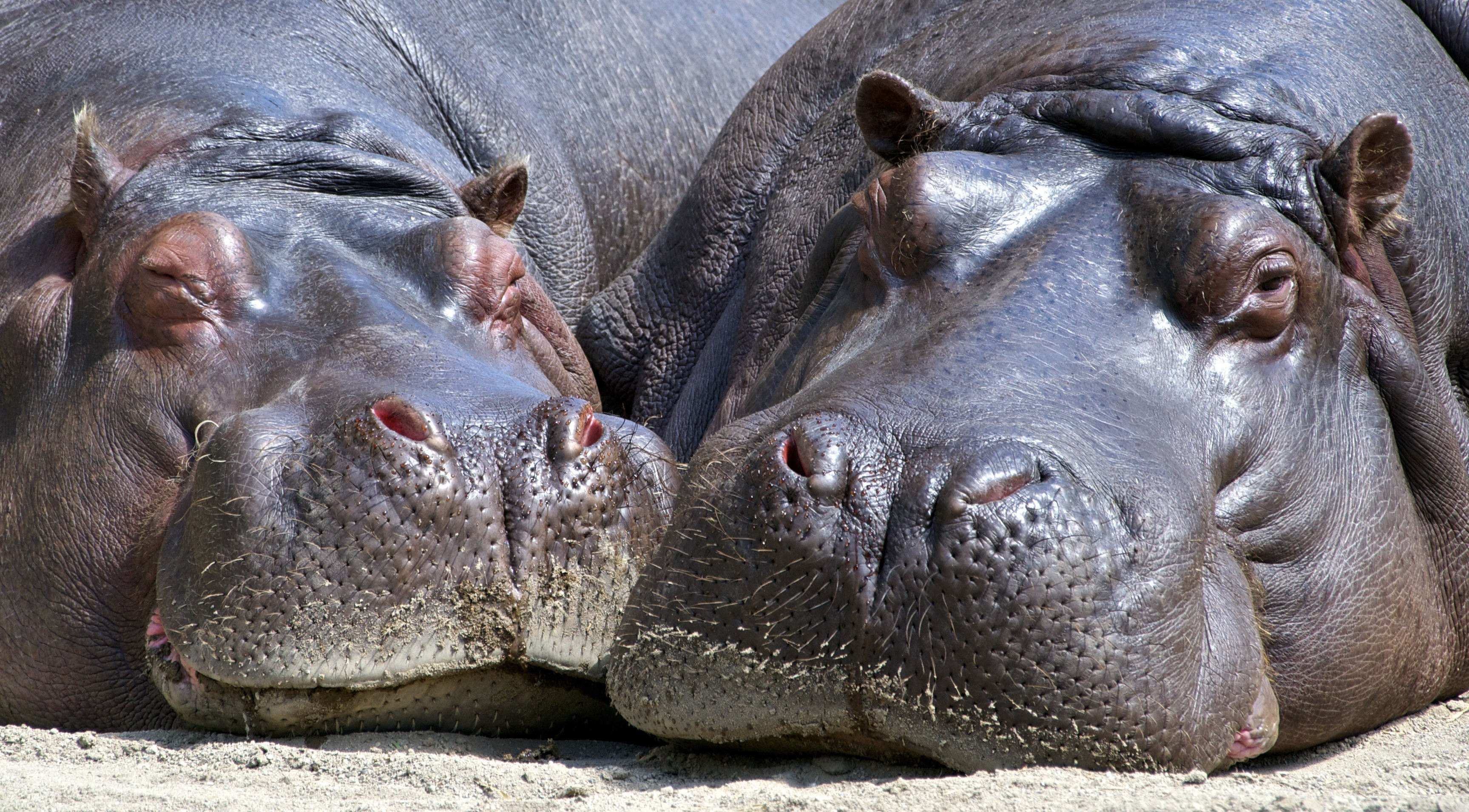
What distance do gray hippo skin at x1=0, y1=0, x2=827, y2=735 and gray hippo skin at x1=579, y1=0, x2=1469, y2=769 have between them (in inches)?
13.3

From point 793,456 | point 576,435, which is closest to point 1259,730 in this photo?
point 793,456

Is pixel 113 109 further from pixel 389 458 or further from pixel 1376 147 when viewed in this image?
pixel 1376 147

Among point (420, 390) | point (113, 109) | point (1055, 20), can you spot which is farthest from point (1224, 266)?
point (113, 109)

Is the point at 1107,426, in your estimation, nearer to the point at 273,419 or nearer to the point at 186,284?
the point at 273,419

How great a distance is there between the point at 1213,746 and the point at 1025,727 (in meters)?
0.34

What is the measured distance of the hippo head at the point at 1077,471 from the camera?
92.9 inches

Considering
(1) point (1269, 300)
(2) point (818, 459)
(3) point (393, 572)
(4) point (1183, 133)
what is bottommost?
(3) point (393, 572)

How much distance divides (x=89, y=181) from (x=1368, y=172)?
9.87 ft

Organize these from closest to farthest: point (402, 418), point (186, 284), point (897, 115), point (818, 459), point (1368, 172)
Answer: point (818, 459) → point (402, 418) → point (1368, 172) → point (186, 284) → point (897, 115)

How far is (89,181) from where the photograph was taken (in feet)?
12.2

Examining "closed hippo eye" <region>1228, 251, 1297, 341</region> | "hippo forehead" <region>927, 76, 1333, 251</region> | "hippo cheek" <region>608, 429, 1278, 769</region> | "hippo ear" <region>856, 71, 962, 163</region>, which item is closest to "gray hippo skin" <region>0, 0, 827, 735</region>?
"hippo cheek" <region>608, 429, 1278, 769</region>

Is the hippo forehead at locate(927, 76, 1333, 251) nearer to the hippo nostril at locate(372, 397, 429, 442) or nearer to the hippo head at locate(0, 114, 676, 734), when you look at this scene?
the hippo head at locate(0, 114, 676, 734)

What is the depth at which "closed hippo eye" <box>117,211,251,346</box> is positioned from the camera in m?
3.34

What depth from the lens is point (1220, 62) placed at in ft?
11.4
